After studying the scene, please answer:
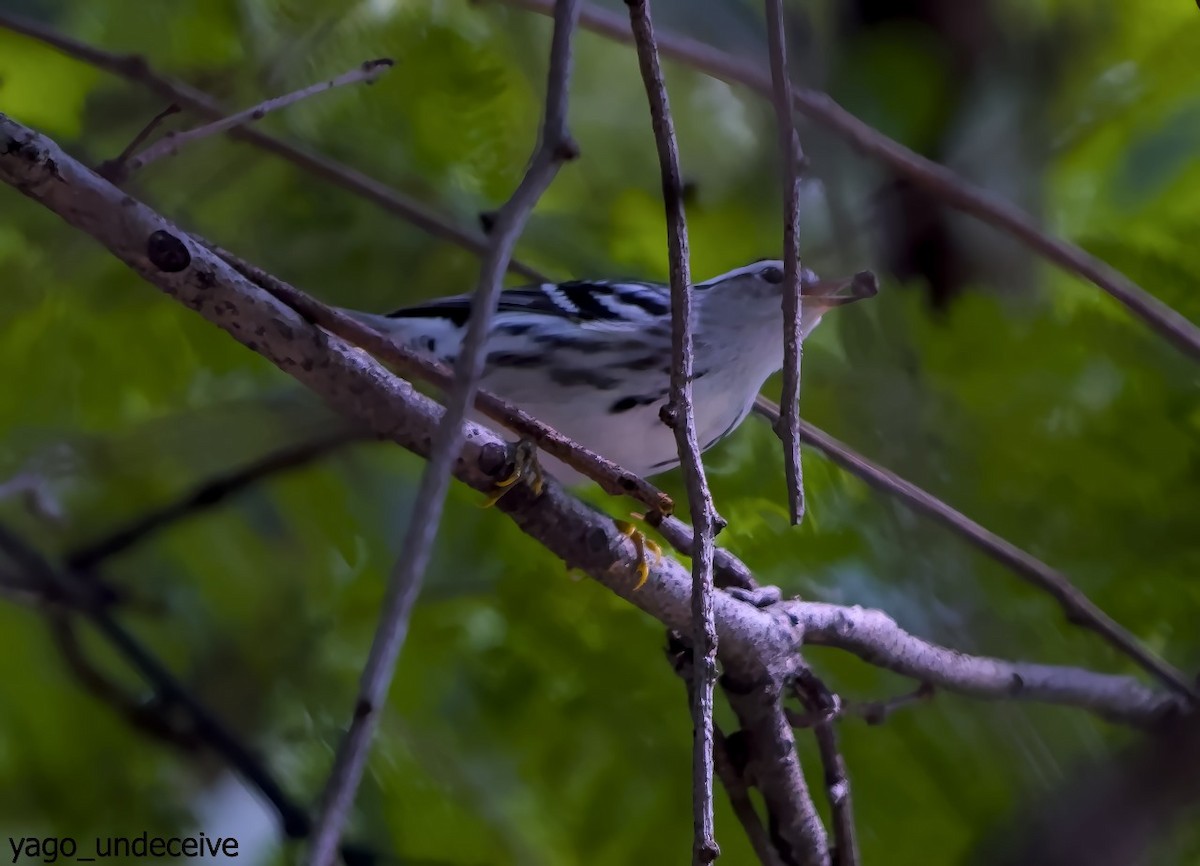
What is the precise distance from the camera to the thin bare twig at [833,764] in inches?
50.1

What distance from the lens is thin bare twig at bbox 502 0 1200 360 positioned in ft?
4.71

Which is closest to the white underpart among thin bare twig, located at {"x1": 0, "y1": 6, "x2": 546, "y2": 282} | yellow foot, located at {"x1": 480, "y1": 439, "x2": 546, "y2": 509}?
thin bare twig, located at {"x1": 0, "y1": 6, "x2": 546, "y2": 282}

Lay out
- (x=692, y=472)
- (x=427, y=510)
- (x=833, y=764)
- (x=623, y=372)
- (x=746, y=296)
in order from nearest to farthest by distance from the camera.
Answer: (x=427, y=510) → (x=692, y=472) → (x=833, y=764) → (x=623, y=372) → (x=746, y=296)

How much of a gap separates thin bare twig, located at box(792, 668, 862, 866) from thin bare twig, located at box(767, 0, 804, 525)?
18.4 inches

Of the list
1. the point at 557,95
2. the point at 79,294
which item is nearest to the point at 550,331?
the point at 79,294

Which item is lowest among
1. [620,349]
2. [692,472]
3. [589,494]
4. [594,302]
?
[692,472]

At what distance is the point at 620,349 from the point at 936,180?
521mm

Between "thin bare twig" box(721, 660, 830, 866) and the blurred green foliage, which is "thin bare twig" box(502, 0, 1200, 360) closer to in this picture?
the blurred green foliage

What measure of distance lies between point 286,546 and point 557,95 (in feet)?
3.85

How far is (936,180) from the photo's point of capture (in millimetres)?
1579

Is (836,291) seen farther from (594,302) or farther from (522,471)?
(522,471)

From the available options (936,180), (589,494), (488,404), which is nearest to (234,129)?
(589,494)

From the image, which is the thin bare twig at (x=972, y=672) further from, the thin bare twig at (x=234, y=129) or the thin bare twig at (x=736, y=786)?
the thin bare twig at (x=234, y=129)

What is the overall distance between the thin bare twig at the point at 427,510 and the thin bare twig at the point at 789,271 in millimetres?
274
